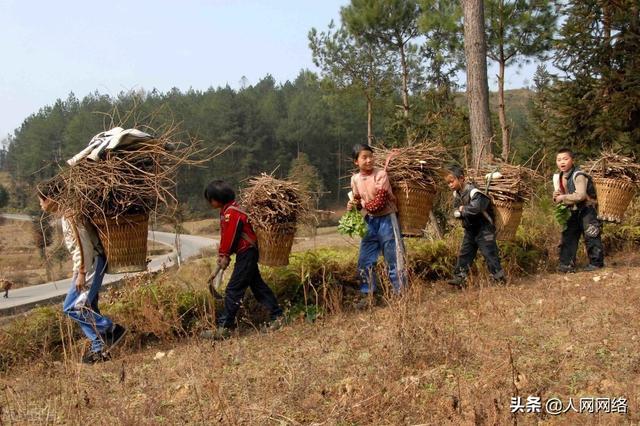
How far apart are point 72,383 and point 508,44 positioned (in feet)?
55.5

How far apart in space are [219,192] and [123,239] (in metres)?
1.05

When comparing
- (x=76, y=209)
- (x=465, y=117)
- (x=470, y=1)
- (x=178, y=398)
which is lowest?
(x=178, y=398)

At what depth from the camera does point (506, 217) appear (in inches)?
247

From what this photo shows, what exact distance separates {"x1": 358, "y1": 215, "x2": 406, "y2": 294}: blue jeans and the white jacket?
2.55 meters

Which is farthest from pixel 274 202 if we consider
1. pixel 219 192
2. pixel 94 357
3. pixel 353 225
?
pixel 94 357

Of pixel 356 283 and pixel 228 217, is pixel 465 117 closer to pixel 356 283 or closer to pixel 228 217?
pixel 356 283

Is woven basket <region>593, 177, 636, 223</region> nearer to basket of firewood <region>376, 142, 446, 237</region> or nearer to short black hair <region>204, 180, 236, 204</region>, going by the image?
basket of firewood <region>376, 142, 446, 237</region>

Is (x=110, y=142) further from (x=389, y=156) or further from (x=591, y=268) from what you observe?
(x=591, y=268)

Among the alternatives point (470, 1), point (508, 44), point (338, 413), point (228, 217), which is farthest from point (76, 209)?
point (508, 44)

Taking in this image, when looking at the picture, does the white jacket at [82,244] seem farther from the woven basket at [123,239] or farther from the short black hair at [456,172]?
the short black hair at [456,172]

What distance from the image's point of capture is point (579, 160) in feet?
39.9

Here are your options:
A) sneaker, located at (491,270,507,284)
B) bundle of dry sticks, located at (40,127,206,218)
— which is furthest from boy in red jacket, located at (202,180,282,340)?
sneaker, located at (491,270,507,284)

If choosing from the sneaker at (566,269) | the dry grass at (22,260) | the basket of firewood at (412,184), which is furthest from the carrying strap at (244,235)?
the dry grass at (22,260)

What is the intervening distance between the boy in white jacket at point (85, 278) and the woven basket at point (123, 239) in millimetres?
146
